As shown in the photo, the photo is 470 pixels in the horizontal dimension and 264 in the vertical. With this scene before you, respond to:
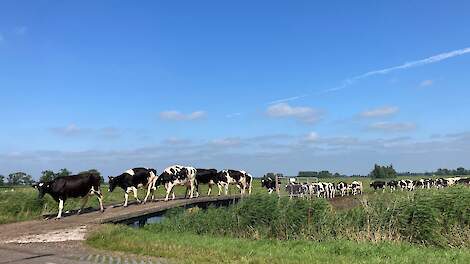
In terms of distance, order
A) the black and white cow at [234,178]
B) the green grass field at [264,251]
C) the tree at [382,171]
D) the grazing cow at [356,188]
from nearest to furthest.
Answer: the green grass field at [264,251] → the black and white cow at [234,178] → the grazing cow at [356,188] → the tree at [382,171]

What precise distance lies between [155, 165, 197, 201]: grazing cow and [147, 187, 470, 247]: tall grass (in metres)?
11.2

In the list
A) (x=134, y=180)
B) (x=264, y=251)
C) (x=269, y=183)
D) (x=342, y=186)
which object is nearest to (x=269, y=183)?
(x=269, y=183)

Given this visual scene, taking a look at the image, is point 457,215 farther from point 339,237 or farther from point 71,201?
point 71,201

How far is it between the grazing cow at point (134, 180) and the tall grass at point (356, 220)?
818cm

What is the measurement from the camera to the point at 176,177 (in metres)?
30.8

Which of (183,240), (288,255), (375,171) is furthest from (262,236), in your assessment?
(375,171)

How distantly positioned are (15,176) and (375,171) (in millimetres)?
89390

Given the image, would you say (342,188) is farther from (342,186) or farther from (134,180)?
(134,180)

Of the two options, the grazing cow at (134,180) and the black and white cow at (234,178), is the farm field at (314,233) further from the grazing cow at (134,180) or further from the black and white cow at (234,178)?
the black and white cow at (234,178)

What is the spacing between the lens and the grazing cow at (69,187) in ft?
71.8

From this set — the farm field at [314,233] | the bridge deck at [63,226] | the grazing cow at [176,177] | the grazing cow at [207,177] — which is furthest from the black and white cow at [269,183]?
the farm field at [314,233]

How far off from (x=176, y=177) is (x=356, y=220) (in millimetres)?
16280

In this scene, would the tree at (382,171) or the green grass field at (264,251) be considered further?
the tree at (382,171)

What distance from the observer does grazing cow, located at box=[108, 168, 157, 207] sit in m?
26.9
